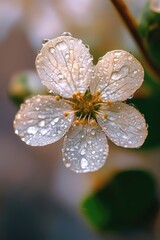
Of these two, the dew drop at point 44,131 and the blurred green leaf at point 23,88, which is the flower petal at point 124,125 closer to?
the dew drop at point 44,131

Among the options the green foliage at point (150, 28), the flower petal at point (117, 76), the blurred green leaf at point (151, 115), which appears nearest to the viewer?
the flower petal at point (117, 76)

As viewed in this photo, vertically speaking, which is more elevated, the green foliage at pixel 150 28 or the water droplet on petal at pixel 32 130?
the water droplet on petal at pixel 32 130

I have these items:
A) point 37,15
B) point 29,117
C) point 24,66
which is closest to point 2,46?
point 24,66

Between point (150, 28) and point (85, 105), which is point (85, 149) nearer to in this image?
point (85, 105)

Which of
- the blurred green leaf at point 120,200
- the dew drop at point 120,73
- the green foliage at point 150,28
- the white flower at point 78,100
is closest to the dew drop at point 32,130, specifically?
the white flower at point 78,100

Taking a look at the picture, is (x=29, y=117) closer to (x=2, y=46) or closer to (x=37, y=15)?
(x=37, y=15)

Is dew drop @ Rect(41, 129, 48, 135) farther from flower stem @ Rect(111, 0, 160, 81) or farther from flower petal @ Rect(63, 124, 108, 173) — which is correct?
flower stem @ Rect(111, 0, 160, 81)

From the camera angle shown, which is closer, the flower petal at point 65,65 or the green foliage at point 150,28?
the flower petal at point 65,65

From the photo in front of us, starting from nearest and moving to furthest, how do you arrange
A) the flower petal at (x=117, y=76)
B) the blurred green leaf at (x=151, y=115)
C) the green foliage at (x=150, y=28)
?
1. the flower petal at (x=117, y=76)
2. the green foliage at (x=150, y=28)
3. the blurred green leaf at (x=151, y=115)
